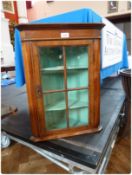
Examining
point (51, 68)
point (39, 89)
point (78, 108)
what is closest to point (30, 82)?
point (39, 89)

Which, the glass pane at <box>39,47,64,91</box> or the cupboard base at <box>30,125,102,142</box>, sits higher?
the glass pane at <box>39,47,64,91</box>

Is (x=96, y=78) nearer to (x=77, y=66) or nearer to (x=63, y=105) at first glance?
(x=77, y=66)

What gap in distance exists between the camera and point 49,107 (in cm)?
112

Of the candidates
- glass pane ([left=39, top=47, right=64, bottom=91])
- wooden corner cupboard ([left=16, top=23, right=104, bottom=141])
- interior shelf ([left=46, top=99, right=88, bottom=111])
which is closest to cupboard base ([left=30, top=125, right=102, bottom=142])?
wooden corner cupboard ([left=16, top=23, right=104, bottom=141])

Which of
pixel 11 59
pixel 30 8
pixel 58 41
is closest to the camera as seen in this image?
pixel 58 41

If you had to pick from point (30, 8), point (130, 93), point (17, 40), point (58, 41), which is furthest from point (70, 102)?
point (30, 8)

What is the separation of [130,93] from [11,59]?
4.04 feet

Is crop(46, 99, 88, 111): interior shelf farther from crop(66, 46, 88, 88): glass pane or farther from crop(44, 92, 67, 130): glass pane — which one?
crop(66, 46, 88, 88): glass pane

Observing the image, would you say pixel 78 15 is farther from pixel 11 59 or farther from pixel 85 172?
pixel 85 172

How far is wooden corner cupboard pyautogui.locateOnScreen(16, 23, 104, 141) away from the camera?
0.90m

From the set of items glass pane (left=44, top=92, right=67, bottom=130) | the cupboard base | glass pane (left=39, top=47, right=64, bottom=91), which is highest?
glass pane (left=39, top=47, right=64, bottom=91)

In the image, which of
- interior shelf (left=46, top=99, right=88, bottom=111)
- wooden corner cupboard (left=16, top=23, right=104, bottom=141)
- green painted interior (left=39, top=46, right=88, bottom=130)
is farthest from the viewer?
interior shelf (left=46, top=99, right=88, bottom=111)

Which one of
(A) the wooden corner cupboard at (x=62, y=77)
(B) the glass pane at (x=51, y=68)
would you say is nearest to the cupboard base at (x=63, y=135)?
(A) the wooden corner cupboard at (x=62, y=77)

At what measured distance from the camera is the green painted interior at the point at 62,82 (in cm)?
100
